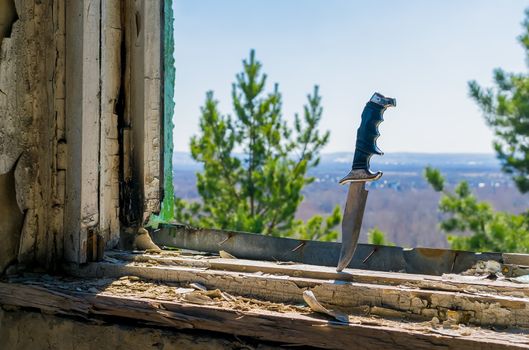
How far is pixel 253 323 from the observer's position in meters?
1.01

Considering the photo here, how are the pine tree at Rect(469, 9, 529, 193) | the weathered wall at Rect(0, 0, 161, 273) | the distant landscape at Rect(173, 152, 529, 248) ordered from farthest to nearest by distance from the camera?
1. the distant landscape at Rect(173, 152, 529, 248)
2. the pine tree at Rect(469, 9, 529, 193)
3. the weathered wall at Rect(0, 0, 161, 273)

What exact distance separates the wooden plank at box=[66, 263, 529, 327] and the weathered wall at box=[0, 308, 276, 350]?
0.45 ft

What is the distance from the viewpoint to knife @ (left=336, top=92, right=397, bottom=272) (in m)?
1.09

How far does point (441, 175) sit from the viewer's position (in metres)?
7.62

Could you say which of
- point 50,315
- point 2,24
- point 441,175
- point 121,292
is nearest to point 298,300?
point 121,292

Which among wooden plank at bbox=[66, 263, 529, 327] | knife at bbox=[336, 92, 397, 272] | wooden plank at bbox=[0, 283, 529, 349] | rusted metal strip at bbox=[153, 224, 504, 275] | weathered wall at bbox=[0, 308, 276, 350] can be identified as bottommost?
weathered wall at bbox=[0, 308, 276, 350]

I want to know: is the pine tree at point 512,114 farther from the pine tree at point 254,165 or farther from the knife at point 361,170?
the knife at point 361,170

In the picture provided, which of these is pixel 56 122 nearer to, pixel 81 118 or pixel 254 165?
pixel 81 118

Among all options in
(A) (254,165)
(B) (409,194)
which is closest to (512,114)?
(A) (254,165)

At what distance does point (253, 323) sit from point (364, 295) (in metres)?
0.22

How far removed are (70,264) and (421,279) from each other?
789mm

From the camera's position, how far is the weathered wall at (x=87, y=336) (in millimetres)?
1053

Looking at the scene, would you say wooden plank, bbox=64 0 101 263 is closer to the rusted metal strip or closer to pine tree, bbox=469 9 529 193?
the rusted metal strip

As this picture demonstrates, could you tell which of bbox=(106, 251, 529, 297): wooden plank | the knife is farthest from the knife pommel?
bbox=(106, 251, 529, 297): wooden plank
